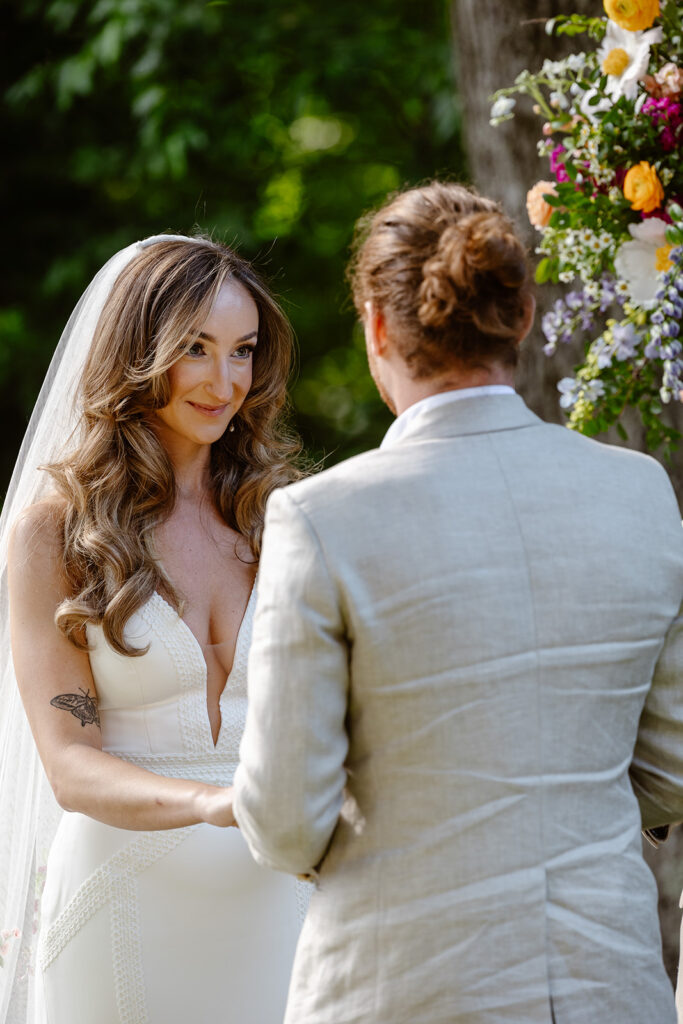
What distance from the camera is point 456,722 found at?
4.83ft

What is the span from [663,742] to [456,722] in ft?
1.25

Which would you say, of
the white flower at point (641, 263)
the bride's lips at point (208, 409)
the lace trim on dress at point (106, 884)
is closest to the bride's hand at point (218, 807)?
the lace trim on dress at point (106, 884)

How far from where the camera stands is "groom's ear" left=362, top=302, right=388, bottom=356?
158 centimetres

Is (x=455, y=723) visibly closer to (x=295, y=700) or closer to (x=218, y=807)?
(x=295, y=700)

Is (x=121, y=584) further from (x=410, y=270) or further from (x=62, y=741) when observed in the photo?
(x=410, y=270)

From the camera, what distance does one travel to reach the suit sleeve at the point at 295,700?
1.46 metres

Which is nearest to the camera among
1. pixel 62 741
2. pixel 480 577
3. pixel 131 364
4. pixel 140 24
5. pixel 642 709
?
pixel 480 577

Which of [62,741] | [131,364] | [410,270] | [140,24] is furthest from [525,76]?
[140,24]

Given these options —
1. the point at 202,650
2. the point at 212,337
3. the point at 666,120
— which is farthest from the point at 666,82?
the point at 202,650

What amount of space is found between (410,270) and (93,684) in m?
1.14

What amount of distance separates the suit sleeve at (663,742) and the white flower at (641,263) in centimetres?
100

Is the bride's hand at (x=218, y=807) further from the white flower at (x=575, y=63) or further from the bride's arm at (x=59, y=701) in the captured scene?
the white flower at (x=575, y=63)

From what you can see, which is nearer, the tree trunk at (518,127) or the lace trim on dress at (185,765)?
the lace trim on dress at (185,765)

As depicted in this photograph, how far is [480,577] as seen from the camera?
1.47 metres
